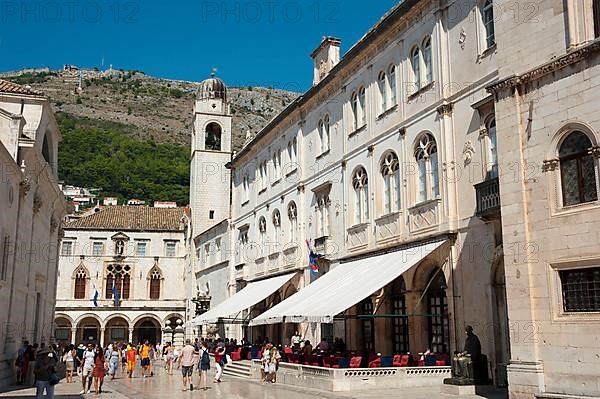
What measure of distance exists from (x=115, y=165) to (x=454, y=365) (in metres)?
89.1

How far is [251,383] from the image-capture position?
2358 centimetres

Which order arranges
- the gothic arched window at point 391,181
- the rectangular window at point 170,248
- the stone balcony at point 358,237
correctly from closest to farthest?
1. the gothic arched window at point 391,181
2. the stone balcony at point 358,237
3. the rectangular window at point 170,248

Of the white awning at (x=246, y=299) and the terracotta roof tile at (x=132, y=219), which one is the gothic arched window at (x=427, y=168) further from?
the terracotta roof tile at (x=132, y=219)

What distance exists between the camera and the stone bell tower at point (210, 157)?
180 ft

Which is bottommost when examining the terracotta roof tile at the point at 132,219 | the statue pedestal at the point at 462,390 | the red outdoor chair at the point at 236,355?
the statue pedestal at the point at 462,390

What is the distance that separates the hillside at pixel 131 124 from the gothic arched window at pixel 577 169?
79.2m

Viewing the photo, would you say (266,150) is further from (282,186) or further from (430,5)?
(430,5)

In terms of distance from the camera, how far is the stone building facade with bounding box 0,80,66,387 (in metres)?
23.2

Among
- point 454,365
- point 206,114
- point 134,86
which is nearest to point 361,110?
point 454,365

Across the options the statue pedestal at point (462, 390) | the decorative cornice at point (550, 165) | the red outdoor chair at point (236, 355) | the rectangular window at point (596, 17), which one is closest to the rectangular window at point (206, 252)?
the red outdoor chair at point (236, 355)

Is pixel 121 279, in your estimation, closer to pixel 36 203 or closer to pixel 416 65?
pixel 36 203

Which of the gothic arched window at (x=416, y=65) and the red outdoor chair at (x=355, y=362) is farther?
the gothic arched window at (x=416, y=65)

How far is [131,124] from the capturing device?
464 feet

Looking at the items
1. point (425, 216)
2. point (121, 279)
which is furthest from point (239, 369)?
point (121, 279)
